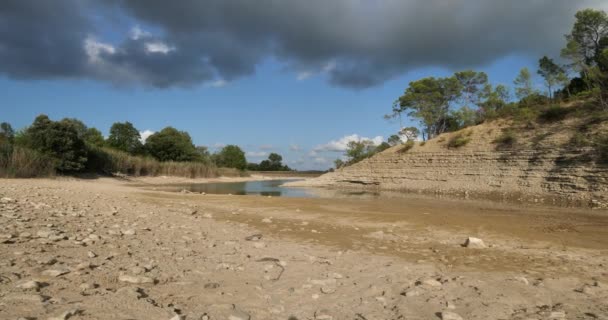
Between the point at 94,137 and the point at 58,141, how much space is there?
3395 cm

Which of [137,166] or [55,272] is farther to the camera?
[137,166]

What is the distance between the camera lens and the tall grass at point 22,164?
83.1 feet

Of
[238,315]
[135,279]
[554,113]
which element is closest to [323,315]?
[238,315]

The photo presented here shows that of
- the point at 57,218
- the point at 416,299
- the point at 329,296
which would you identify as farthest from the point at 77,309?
the point at 57,218

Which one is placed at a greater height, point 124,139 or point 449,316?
point 124,139

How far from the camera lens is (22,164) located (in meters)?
26.5

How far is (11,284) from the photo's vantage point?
10.1 ft

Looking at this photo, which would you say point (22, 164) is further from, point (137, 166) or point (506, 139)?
point (506, 139)

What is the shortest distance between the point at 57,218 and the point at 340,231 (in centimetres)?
623

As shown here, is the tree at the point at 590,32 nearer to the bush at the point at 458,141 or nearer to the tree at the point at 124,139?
the bush at the point at 458,141

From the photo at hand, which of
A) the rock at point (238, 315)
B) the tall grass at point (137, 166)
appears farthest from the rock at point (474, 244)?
the tall grass at point (137, 166)

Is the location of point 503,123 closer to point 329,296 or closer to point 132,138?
point 329,296

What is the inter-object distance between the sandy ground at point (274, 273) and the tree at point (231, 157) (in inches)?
3484

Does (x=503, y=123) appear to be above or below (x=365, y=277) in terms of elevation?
above
